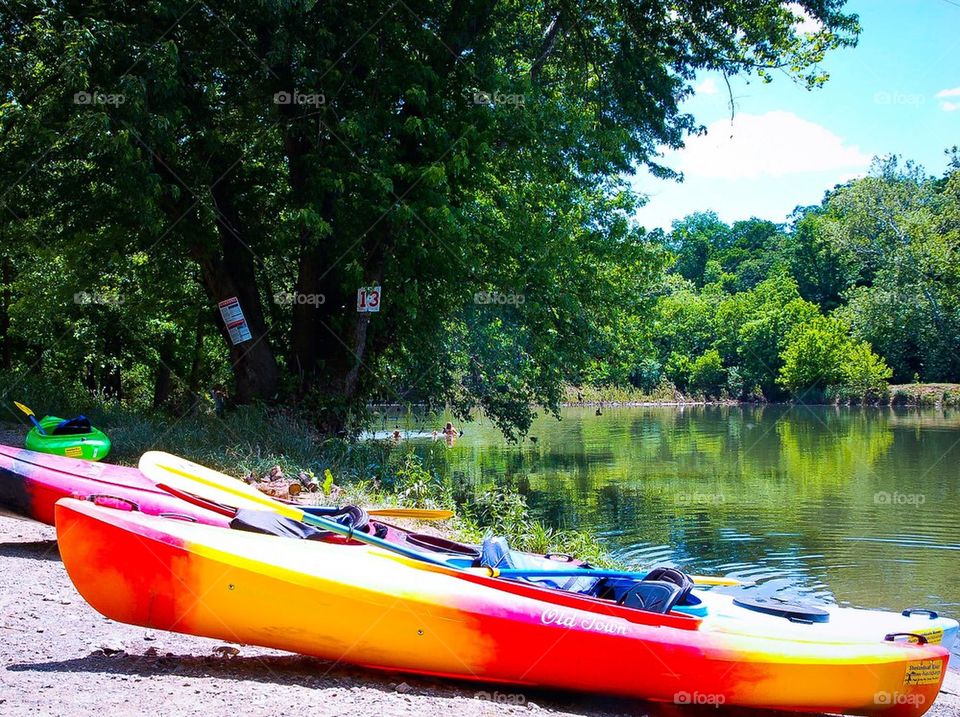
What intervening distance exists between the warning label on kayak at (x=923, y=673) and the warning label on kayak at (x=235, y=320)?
11166 mm

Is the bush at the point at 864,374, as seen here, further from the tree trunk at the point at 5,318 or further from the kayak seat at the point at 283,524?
the kayak seat at the point at 283,524

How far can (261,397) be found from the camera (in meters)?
15.1

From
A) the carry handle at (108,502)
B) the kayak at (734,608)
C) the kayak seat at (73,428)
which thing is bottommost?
the kayak at (734,608)

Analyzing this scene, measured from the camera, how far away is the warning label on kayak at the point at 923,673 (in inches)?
236

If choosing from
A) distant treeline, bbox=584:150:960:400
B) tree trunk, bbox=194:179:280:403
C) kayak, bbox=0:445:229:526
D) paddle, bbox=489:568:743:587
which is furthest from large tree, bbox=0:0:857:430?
distant treeline, bbox=584:150:960:400

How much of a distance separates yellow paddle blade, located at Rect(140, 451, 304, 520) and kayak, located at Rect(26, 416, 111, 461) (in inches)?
96.0

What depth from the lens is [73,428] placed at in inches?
413

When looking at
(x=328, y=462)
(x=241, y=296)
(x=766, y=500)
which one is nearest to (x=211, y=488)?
(x=328, y=462)

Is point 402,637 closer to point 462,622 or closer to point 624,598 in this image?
point 462,622

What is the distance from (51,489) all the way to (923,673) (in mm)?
6699

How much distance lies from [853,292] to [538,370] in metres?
61.7

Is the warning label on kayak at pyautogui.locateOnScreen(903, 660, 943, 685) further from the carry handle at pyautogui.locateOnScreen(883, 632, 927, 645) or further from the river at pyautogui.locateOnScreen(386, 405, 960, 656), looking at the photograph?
the river at pyautogui.locateOnScreen(386, 405, 960, 656)

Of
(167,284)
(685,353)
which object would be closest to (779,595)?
(167,284)

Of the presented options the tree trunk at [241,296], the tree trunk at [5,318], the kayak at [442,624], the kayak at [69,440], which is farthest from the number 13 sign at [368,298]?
the tree trunk at [5,318]
